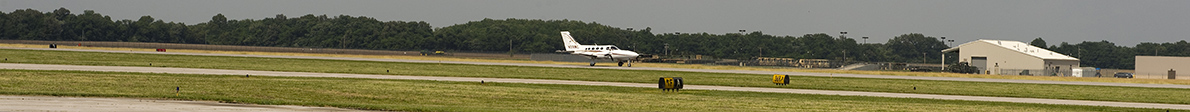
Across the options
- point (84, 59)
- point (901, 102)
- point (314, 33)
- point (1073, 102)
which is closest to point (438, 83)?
point (901, 102)

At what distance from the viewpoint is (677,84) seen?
135ft

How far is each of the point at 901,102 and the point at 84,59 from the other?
176ft

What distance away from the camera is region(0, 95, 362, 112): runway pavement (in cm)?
2478

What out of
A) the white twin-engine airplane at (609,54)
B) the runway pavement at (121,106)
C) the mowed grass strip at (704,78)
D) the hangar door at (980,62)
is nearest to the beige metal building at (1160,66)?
the hangar door at (980,62)

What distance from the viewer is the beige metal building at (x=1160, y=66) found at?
284 feet

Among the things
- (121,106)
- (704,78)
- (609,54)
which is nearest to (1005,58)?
(609,54)

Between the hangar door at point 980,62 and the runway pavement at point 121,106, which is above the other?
the hangar door at point 980,62

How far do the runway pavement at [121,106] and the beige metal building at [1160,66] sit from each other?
75633 mm

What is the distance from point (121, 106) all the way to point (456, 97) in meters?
11.5

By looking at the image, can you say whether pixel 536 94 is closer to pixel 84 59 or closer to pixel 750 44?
pixel 84 59

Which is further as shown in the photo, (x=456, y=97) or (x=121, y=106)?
(x=456, y=97)

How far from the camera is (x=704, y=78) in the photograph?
6125 centimetres

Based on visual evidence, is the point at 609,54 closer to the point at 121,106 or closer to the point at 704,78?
the point at 704,78

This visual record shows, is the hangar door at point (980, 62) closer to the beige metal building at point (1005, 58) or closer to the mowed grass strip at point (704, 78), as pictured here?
the beige metal building at point (1005, 58)
